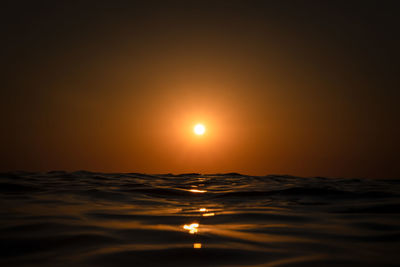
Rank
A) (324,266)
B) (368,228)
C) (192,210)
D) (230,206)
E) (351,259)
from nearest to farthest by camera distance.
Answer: (324,266) → (351,259) → (368,228) → (192,210) → (230,206)

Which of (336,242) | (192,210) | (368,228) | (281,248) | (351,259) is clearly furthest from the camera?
(192,210)

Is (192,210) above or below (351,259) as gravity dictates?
above

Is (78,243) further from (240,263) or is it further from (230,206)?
(230,206)

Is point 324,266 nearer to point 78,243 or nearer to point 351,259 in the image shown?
point 351,259

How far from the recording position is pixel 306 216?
11.8ft

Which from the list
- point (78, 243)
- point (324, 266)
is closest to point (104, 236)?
point (78, 243)

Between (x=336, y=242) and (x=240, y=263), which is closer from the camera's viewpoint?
(x=240, y=263)

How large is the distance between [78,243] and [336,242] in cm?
179

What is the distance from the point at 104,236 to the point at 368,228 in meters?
2.20

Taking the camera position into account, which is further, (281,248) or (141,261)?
(281,248)

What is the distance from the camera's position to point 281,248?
226 cm

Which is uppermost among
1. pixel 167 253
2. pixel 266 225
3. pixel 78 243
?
pixel 266 225

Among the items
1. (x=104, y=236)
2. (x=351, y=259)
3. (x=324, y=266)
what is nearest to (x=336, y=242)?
(x=351, y=259)

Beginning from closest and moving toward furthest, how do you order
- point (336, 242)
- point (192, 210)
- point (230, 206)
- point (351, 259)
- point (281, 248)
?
point (351, 259) → point (281, 248) → point (336, 242) → point (192, 210) → point (230, 206)
